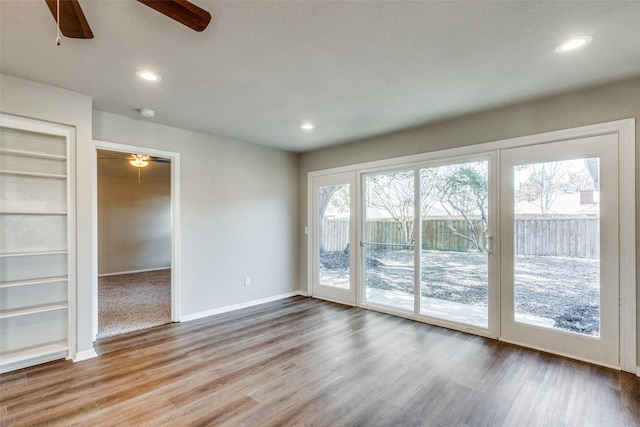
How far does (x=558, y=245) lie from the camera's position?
9.86 feet

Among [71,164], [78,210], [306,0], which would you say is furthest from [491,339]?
[71,164]

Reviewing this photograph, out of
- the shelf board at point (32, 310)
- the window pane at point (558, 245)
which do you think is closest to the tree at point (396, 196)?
the window pane at point (558, 245)

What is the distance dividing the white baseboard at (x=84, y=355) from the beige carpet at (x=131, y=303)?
548 mm

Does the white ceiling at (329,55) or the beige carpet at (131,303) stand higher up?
the white ceiling at (329,55)

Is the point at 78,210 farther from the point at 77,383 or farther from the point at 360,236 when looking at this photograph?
the point at 360,236

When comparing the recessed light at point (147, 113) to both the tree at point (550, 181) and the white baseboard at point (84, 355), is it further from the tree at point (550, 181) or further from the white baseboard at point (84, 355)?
the tree at point (550, 181)

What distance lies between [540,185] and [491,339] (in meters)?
1.74

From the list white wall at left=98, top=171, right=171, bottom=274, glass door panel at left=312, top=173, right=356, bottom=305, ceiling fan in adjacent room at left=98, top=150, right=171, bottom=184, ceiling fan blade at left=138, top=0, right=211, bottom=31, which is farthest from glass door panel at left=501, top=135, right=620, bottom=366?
white wall at left=98, top=171, right=171, bottom=274

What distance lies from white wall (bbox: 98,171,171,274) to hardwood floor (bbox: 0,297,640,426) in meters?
4.87

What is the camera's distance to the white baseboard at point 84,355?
2828 millimetres

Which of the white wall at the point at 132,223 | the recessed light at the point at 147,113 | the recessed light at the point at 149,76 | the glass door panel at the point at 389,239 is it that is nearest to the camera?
the recessed light at the point at 149,76

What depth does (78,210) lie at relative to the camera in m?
2.89

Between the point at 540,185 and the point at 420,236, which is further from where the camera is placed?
the point at 420,236

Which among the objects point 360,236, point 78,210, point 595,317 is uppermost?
point 78,210
